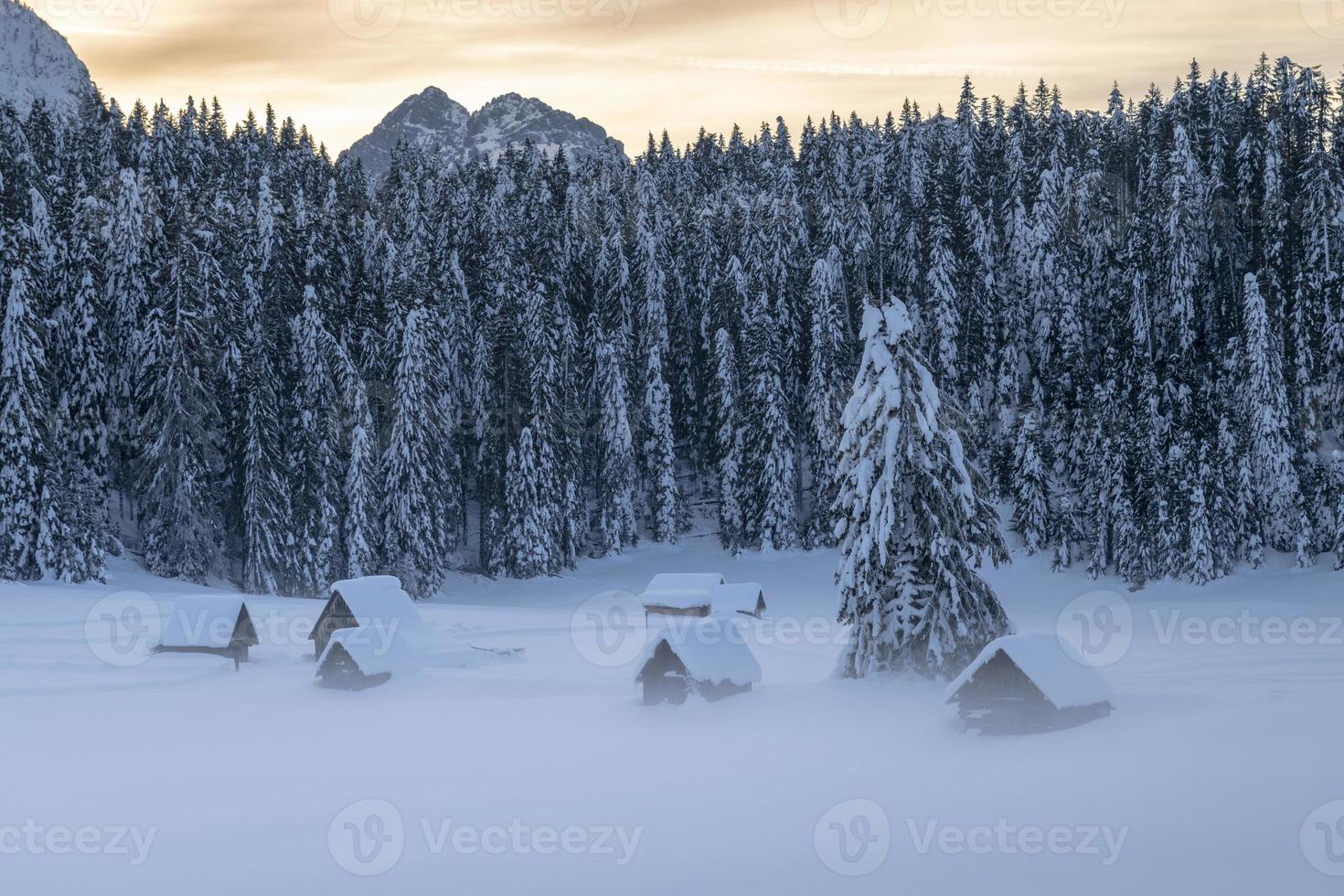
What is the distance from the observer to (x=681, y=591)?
4531 centimetres

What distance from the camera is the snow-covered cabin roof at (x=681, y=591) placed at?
44469 mm

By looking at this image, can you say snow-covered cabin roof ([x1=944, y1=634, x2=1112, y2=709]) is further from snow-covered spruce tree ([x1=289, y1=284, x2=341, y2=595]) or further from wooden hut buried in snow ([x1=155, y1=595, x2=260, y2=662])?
snow-covered spruce tree ([x1=289, y1=284, x2=341, y2=595])

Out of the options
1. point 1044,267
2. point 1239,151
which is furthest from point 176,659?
point 1239,151

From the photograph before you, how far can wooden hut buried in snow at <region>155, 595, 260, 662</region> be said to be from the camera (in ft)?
108

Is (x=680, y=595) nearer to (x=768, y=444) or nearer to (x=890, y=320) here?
(x=768, y=444)

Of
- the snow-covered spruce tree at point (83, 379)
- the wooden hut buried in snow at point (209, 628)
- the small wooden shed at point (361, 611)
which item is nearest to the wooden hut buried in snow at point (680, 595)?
the small wooden shed at point (361, 611)

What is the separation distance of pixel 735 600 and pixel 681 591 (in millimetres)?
2265

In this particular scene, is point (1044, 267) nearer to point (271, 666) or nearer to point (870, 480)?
point (870, 480)

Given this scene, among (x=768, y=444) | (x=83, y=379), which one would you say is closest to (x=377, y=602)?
(x=83, y=379)

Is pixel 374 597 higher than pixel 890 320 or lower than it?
lower

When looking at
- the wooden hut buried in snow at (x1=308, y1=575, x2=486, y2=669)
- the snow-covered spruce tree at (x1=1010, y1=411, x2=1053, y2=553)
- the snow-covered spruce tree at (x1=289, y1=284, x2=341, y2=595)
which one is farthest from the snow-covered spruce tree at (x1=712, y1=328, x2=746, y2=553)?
the wooden hut buried in snow at (x1=308, y1=575, x2=486, y2=669)

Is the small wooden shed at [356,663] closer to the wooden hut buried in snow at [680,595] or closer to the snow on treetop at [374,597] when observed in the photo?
the snow on treetop at [374,597]

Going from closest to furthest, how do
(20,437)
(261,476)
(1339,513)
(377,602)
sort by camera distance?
1. (377,602)
2. (20,437)
3. (1339,513)
4. (261,476)

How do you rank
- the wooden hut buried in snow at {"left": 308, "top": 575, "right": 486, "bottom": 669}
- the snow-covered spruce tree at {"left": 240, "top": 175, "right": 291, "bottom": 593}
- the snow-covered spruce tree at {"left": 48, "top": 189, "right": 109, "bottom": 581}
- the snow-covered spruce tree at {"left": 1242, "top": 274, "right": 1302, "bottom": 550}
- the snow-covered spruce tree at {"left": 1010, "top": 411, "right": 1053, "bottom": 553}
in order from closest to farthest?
the wooden hut buried in snow at {"left": 308, "top": 575, "right": 486, "bottom": 669}, the snow-covered spruce tree at {"left": 48, "top": 189, "right": 109, "bottom": 581}, the snow-covered spruce tree at {"left": 240, "top": 175, "right": 291, "bottom": 593}, the snow-covered spruce tree at {"left": 1242, "top": 274, "right": 1302, "bottom": 550}, the snow-covered spruce tree at {"left": 1010, "top": 411, "right": 1053, "bottom": 553}
